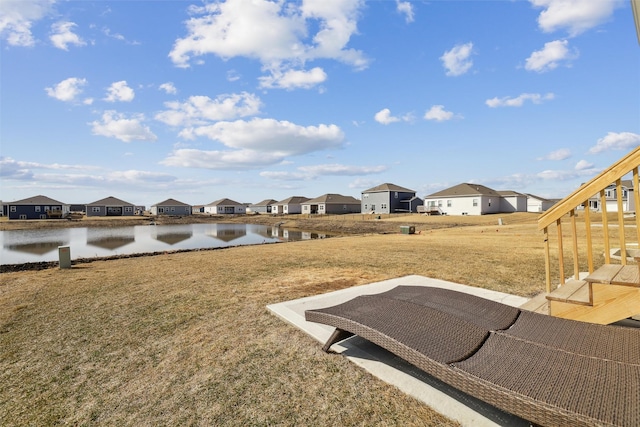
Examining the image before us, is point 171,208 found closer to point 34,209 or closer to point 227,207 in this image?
point 227,207

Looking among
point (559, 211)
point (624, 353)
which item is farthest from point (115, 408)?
point (559, 211)

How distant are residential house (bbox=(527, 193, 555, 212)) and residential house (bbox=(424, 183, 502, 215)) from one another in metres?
9.73

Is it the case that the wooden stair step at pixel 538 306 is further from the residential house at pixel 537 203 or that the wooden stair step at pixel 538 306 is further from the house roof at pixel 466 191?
the residential house at pixel 537 203

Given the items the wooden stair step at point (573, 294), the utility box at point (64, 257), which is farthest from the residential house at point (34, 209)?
the wooden stair step at point (573, 294)

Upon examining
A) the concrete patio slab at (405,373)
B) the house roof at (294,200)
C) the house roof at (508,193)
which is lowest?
the concrete patio slab at (405,373)

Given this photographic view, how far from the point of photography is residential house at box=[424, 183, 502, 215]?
48062 millimetres

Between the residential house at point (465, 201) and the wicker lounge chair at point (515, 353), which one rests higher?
the residential house at point (465, 201)

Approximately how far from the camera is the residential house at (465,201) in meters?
48.1

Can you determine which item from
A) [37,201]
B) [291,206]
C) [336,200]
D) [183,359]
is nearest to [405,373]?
[183,359]

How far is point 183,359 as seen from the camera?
396cm

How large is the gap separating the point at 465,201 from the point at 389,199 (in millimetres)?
14344

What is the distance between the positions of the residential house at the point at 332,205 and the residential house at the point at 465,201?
1023 inches

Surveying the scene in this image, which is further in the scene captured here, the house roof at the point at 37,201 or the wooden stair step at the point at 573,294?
the house roof at the point at 37,201

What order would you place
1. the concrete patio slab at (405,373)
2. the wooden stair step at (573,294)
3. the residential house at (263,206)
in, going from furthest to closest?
the residential house at (263,206), the wooden stair step at (573,294), the concrete patio slab at (405,373)
